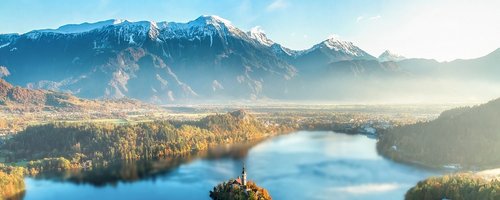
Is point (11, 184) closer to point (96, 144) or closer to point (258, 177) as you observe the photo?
point (96, 144)

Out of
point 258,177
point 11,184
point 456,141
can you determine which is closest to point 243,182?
point 258,177

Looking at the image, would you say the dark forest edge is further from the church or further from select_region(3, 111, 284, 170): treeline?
the church

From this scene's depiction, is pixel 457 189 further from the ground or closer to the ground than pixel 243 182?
closer to the ground

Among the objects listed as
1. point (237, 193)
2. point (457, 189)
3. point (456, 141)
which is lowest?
point (237, 193)

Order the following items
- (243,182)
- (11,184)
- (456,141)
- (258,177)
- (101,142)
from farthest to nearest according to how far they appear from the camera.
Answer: (101,142) < (456,141) < (258,177) < (11,184) < (243,182)

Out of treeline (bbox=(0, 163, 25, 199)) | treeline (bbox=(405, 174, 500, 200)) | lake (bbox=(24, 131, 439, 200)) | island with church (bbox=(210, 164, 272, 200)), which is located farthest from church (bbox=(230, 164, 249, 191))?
treeline (bbox=(0, 163, 25, 199))

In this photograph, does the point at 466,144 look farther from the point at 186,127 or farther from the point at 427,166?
the point at 186,127

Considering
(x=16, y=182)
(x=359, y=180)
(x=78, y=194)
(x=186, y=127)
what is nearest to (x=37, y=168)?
A: (x=16, y=182)

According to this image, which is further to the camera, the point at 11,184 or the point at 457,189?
the point at 11,184
